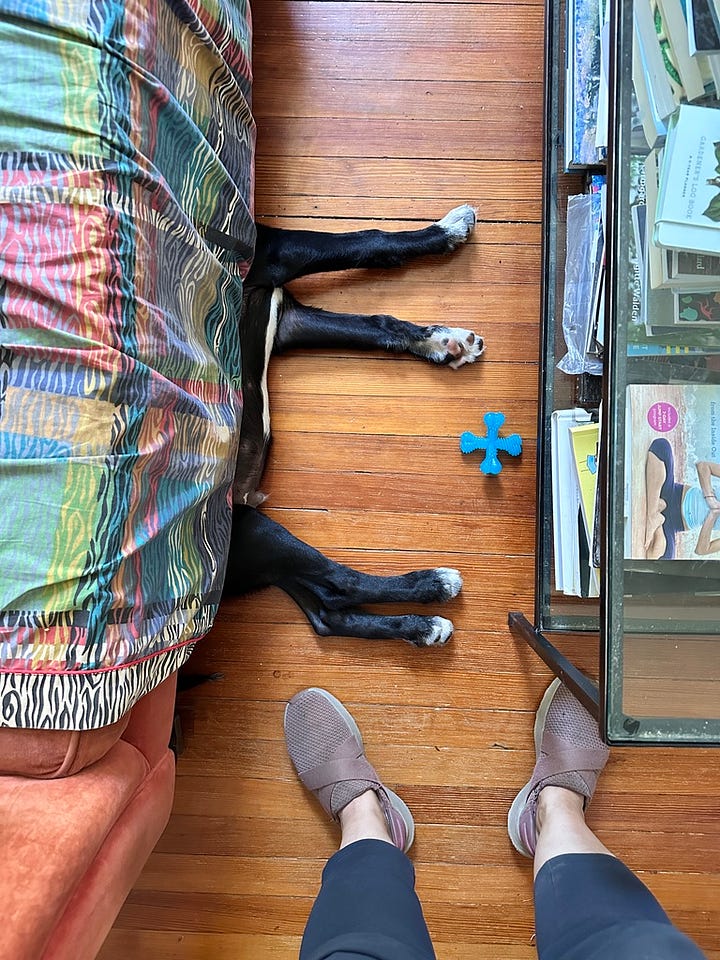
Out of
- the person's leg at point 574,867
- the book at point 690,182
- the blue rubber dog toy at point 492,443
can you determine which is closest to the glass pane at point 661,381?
the book at point 690,182

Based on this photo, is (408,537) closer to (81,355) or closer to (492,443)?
(492,443)

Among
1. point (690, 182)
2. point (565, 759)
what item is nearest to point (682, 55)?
point (690, 182)

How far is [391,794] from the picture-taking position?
137 centimetres

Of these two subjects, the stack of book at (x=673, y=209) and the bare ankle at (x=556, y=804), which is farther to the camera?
the bare ankle at (x=556, y=804)

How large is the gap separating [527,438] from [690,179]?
599 mm

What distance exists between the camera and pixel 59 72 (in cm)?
93

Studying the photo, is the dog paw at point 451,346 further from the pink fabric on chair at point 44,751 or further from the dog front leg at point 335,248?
the pink fabric on chair at point 44,751

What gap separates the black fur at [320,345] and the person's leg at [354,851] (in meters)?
0.20

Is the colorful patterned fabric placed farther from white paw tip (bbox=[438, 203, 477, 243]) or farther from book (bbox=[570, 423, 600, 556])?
book (bbox=[570, 423, 600, 556])

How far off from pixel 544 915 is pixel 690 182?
1.11m

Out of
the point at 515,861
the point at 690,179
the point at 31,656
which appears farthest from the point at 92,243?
the point at 515,861

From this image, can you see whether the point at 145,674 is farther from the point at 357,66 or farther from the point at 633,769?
the point at 357,66

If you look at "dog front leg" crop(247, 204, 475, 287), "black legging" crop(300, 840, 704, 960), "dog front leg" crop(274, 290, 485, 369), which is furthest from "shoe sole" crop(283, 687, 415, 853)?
"dog front leg" crop(247, 204, 475, 287)

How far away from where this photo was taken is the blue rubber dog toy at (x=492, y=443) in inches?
54.5
